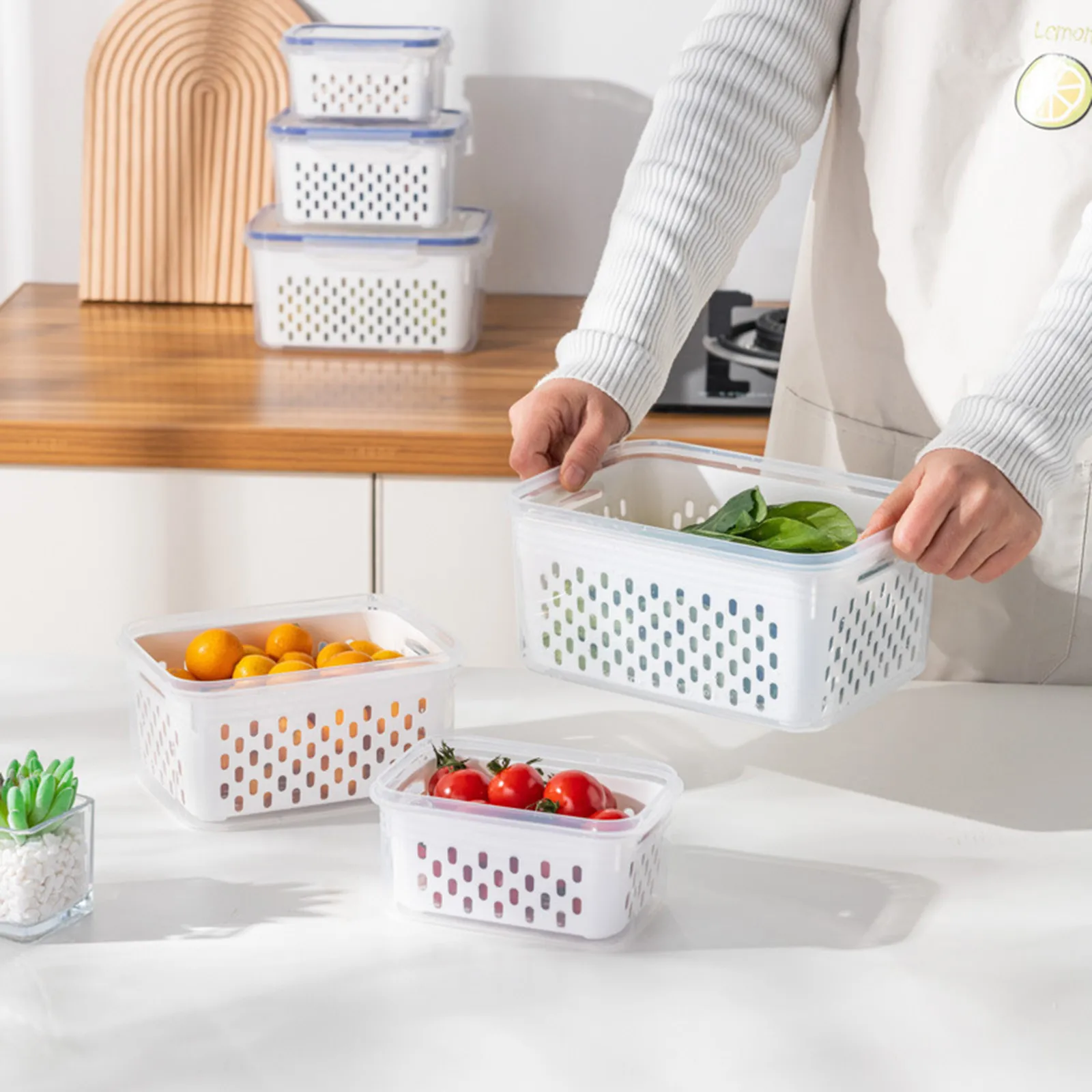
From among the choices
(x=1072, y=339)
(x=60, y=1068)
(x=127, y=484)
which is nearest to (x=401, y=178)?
(x=127, y=484)


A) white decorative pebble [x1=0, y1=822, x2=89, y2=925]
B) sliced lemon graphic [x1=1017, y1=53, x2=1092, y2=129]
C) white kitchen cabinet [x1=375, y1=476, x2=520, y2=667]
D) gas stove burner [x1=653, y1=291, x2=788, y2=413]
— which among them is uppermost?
sliced lemon graphic [x1=1017, y1=53, x2=1092, y2=129]

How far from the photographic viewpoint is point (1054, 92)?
129 centimetres

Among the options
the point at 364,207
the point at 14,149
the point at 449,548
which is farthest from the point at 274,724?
the point at 14,149

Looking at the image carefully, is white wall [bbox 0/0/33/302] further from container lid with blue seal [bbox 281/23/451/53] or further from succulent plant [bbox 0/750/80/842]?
succulent plant [bbox 0/750/80/842]

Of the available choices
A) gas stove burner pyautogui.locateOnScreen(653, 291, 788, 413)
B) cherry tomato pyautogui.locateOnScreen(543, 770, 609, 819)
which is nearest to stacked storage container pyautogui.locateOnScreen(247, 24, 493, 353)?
gas stove burner pyautogui.locateOnScreen(653, 291, 788, 413)

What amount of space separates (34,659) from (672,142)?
2.20 ft

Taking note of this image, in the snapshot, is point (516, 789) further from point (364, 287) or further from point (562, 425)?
point (364, 287)

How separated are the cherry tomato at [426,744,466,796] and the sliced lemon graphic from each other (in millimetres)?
708

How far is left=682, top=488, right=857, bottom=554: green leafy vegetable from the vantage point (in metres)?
1.02

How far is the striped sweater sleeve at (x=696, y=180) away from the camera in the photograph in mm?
1277

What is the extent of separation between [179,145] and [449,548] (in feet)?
2.89

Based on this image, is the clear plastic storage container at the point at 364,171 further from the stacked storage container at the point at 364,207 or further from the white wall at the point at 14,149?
the white wall at the point at 14,149

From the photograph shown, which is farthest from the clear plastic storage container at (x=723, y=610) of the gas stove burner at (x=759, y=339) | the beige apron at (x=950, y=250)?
the gas stove burner at (x=759, y=339)

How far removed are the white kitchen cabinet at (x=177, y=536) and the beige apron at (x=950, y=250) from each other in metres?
0.66
